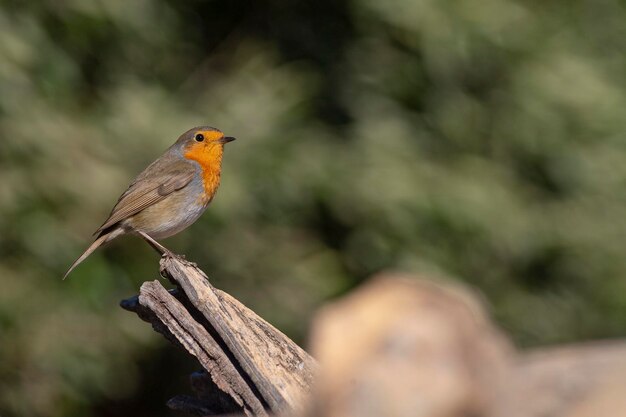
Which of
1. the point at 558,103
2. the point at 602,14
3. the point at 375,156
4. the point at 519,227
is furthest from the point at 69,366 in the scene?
the point at 602,14

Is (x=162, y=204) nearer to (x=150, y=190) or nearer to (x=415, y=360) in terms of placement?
(x=150, y=190)

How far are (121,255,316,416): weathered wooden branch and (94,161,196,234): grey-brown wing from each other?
7.53ft

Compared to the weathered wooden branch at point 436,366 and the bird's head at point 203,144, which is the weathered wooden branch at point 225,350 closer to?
the weathered wooden branch at point 436,366

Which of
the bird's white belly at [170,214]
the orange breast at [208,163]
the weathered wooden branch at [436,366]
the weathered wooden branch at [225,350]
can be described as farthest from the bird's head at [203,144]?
the weathered wooden branch at [436,366]

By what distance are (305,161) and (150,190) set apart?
201 cm

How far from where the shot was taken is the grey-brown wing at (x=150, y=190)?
5855 mm

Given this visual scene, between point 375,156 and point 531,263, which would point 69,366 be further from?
point 531,263

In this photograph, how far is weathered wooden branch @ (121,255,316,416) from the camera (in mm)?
3158

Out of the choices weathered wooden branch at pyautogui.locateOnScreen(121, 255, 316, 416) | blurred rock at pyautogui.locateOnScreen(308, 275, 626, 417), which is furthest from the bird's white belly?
blurred rock at pyautogui.locateOnScreen(308, 275, 626, 417)

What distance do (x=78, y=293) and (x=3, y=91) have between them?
1254 millimetres

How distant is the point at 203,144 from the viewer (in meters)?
6.26

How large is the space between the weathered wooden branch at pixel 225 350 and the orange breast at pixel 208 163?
237 centimetres

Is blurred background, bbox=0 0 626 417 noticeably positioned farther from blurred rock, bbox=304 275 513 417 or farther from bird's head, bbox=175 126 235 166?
blurred rock, bbox=304 275 513 417

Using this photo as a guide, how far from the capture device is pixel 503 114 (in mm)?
8625
